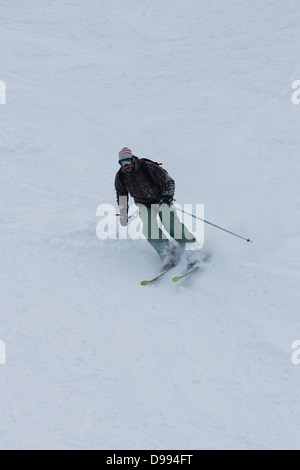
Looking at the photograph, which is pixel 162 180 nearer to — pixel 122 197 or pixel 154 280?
pixel 122 197

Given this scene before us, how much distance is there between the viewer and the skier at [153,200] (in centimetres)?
727

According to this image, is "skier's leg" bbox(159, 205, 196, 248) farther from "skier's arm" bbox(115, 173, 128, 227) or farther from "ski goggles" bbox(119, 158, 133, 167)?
"ski goggles" bbox(119, 158, 133, 167)

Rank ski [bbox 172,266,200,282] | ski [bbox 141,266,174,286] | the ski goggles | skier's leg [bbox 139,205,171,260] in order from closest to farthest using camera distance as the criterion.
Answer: the ski goggles
ski [bbox 172,266,200,282]
ski [bbox 141,266,174,286]
skier's leg [bbox 139,205,171,260]

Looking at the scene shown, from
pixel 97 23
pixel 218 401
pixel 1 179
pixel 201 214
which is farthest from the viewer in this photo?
pixel 97 23

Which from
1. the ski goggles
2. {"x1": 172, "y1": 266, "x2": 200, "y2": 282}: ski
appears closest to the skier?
the ski goggles

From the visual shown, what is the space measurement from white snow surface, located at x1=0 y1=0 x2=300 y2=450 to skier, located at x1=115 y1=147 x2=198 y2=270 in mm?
377

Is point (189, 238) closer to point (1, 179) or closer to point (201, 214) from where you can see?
point (201, 214)

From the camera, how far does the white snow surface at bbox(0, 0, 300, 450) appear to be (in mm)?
5293

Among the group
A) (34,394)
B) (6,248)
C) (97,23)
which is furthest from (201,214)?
(97,23)

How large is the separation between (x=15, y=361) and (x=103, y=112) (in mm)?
8687

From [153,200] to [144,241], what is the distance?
3.78 feet

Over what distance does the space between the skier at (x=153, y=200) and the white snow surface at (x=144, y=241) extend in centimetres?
38

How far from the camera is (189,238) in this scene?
7836 millimetres

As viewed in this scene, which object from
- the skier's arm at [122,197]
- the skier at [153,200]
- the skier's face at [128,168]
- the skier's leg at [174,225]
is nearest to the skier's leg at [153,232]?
the skier at [153,200]
